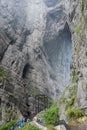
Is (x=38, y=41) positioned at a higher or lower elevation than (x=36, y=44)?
higher

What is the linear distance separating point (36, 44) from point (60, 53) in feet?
24.5

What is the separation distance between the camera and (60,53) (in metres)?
66.9

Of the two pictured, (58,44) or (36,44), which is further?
(58,44)

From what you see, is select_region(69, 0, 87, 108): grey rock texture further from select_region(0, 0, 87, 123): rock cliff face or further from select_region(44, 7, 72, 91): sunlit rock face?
select_region(44, 7, 72, 91): sunlit rock face

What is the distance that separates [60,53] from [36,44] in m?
7.46

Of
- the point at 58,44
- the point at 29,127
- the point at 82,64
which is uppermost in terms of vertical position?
the point at 58,44

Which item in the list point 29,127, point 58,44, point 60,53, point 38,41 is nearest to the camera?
point 29,127

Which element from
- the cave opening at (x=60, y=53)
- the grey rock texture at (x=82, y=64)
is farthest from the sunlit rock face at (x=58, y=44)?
the grey rock texture at (x=82, y=64)

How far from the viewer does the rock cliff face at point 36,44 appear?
1992 inches

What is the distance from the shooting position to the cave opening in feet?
211

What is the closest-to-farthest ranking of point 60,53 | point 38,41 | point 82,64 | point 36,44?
1. point 82,64
2. point 36,44
3. point 38,41
4. point 60,53

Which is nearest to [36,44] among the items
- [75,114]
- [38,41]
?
[38,41]

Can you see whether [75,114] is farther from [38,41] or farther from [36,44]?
[38,41]

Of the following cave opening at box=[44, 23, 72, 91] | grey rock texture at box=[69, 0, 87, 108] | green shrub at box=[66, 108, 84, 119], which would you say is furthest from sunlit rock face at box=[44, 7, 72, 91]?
green shrub at box=[66, 108, 84, 119]
